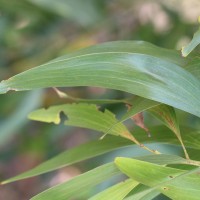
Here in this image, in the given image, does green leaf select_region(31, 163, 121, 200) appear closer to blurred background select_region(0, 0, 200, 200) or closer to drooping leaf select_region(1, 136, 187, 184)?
drooping leaf select_region(1, 136, 187, 184)

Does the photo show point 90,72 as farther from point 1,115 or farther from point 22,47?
point 22,47

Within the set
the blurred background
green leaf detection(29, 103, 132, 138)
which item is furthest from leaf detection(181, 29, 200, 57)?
the blurred background

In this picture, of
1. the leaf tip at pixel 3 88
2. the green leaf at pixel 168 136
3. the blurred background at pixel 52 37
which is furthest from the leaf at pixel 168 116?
the blurred background at pixel 52 37

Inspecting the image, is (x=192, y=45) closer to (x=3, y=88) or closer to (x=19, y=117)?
(x=3, y=88)

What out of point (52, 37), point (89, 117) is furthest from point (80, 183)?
point (52, 37)

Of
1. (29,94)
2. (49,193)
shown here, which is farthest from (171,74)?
(29,94)

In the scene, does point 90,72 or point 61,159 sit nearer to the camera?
point 90,72
